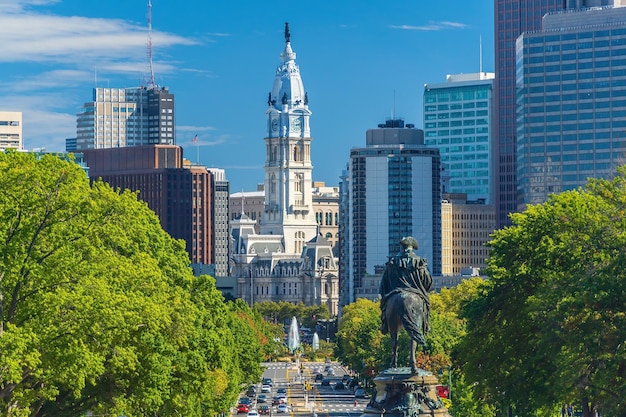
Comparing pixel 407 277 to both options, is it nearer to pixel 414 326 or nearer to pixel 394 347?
pixel 414 326

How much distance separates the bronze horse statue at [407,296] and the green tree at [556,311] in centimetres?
2099

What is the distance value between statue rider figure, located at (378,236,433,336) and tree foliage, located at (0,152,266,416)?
1873 cm

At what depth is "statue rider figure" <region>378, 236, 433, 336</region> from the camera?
59031 mm

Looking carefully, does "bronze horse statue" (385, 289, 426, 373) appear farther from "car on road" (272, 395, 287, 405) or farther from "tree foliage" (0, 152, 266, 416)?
"car on road" (272, 395, 287, 405)

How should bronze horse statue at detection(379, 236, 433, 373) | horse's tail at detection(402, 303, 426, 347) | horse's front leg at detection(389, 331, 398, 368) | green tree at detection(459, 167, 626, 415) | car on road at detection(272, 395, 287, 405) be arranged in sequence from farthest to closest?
1. car on road at detection(272, 395, 287, 405)
2. green tree at detection(459, 167, 626, 415)
3. horse's front leg at detection(389, 331, 398, 368)
4. bronze horse statue at detection(379, 236, 433, 373)
5. horse's tail at detection(402, 303, 426, 347)

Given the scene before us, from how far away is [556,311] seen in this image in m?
81.1

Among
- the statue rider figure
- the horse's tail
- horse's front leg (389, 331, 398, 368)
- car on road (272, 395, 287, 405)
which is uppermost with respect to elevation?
the statue rider figure

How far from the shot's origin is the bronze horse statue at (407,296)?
5866cm

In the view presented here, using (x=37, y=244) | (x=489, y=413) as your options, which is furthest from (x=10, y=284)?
(x=489, y=413)

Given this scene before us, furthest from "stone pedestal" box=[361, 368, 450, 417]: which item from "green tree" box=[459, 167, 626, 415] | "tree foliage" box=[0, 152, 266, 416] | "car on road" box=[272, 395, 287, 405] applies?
"car on road" box=[272, 395, 287, 405]

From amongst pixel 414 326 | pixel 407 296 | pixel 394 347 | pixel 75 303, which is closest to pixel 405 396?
pixel 394 347

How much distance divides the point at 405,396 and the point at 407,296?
2915 millimetres

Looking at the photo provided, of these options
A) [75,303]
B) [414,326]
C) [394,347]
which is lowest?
[394,347]

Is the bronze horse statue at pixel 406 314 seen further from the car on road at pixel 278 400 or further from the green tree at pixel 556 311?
the car on road at pixel 278 400
